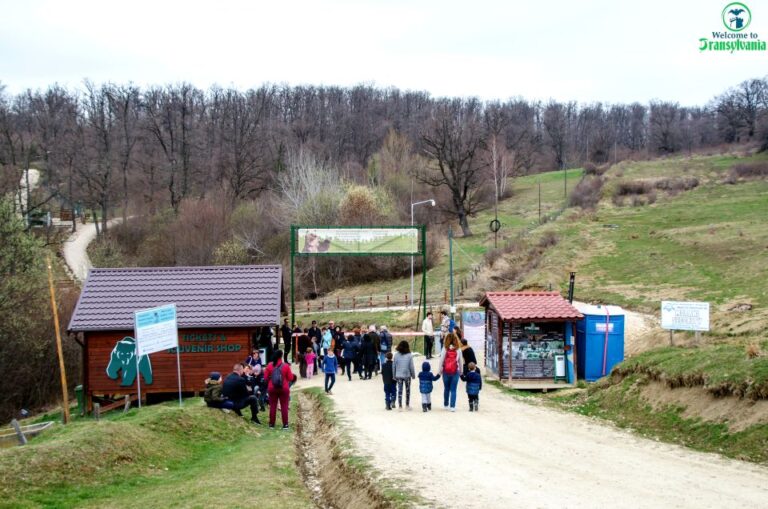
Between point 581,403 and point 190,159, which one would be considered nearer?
point 581,403

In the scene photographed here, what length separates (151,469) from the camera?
12.7 metres

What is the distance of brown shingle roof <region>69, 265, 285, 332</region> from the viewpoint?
2514cm

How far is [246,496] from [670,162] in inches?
3426

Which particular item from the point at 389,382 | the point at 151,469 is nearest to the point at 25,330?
the point at 389,382

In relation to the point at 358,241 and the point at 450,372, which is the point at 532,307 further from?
the point at 358,241

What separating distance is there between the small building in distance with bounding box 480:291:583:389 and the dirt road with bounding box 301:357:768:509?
14.0 ft

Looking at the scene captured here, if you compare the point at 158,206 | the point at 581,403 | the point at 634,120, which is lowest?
the point at 581,403

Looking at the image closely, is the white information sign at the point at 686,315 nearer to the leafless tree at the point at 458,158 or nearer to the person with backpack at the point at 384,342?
the person with backpack at the point at 384,342

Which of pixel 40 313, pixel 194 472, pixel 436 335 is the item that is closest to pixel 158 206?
pixel 40 313

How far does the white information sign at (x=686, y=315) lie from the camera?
20.5 m

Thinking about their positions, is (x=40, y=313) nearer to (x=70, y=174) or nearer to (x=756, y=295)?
(x=756, y=295)

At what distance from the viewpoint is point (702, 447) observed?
14164mm

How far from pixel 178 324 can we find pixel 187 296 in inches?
54.2

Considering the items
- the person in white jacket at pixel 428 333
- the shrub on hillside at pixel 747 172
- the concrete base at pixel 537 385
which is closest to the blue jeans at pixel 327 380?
the concrete base at pixel 537 385
